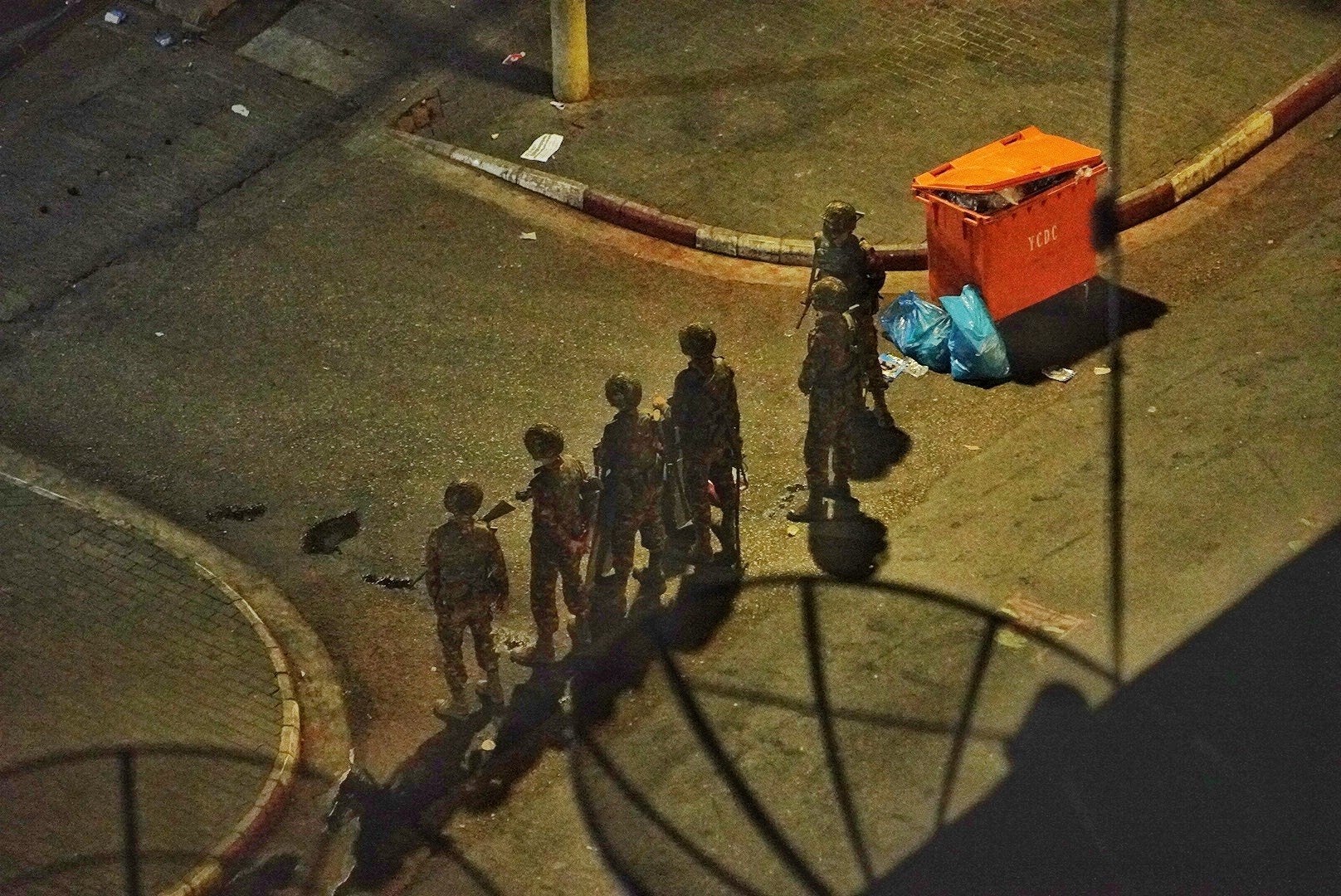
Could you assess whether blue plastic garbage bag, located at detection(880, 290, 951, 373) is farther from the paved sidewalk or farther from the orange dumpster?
the paved sidewalk

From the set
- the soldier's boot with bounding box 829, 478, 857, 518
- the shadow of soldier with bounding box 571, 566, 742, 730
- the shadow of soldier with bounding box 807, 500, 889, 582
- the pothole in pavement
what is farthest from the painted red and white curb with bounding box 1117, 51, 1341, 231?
the pothole in pavement

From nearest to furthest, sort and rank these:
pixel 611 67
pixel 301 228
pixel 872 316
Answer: pixel 872 316 < pixel 301 228 < pixel 611 67

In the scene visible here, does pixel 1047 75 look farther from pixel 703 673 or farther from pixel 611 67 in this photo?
pixel 703 673

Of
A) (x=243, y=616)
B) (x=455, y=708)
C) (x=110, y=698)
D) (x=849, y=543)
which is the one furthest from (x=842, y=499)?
(x=110, y=698)

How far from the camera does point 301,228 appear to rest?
14539 millimetres

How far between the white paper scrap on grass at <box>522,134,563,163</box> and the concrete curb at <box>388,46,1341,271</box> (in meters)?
0.15

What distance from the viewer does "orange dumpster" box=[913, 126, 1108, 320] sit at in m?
12.6

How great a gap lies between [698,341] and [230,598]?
3.05 meters

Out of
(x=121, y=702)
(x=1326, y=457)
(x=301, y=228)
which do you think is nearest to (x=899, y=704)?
(x=1326, y=457)

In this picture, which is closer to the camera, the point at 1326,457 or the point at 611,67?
the point at 1326,457

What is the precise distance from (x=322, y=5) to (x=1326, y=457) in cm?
923

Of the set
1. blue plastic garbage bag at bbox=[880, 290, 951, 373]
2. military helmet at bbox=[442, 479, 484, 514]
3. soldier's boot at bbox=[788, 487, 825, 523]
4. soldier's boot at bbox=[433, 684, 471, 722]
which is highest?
military helmet at bbox=[442, 479, 484, 514]

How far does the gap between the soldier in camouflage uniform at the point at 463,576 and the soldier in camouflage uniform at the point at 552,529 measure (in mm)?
304

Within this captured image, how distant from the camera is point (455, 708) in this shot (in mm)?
10641
